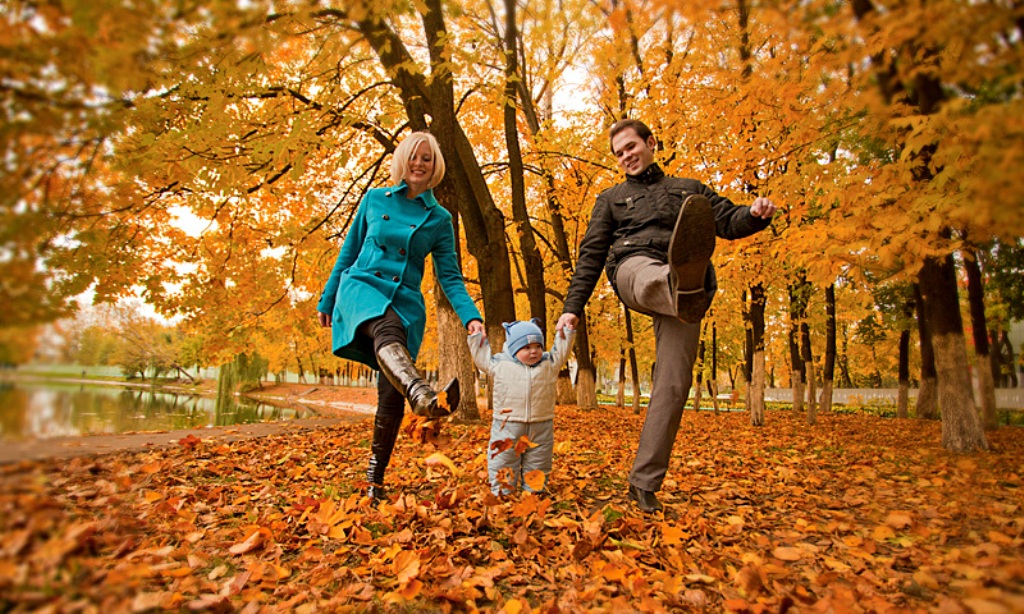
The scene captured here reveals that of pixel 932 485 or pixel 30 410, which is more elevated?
pixel 30 410

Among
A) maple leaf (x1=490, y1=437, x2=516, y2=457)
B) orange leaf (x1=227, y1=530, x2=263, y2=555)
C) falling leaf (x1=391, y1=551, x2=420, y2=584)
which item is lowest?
orange leaf (x1=227, y1=530, x2=263, y2=555)

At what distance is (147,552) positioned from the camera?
196 centimetres

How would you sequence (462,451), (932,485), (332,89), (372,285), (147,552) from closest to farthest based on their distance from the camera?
(147,552)
(372,285)
(932,485)
(462,451)
(332,89)

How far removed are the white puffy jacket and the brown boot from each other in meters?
0.79

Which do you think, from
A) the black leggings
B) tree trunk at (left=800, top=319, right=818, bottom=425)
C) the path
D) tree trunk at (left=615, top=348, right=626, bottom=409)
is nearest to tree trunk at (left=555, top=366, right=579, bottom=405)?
tree trunk at (left=615, top=348, right=626, bottom=409)

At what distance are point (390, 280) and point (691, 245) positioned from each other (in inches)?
61.5

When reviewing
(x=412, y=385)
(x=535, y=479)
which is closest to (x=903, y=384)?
(x=535, y=479)

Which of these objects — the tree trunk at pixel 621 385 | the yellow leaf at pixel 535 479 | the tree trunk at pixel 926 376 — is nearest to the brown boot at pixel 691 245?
the yellow leaf at pixel 535 479

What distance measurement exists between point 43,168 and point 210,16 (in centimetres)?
50

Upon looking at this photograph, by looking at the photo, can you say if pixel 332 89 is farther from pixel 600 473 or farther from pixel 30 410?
pixel 30 410

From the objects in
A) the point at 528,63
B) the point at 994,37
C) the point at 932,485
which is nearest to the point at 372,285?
the point at 994,37

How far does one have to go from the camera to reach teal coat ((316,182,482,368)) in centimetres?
279

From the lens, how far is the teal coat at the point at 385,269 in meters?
2.79

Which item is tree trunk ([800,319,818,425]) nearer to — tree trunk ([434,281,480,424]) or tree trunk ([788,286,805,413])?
tree trunk ([788,286,805,413])
